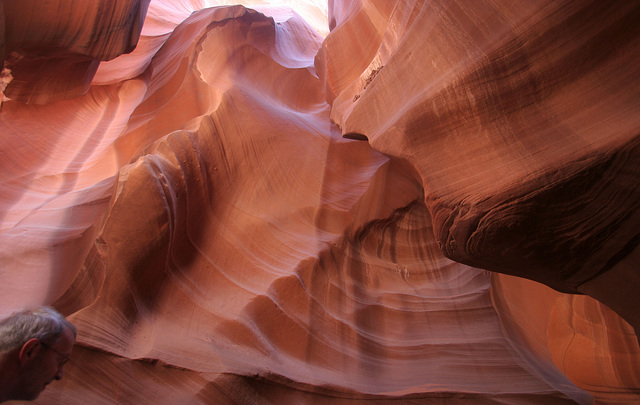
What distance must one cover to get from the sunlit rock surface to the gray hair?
0.65 m

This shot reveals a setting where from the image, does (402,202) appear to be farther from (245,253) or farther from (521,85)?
(521,85)

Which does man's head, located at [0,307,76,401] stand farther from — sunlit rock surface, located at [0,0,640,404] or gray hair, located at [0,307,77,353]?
sunlit rock surface, located at [0,0,640,404]

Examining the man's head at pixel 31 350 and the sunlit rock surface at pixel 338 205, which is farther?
the sunlit rock surface at pixel 338 205

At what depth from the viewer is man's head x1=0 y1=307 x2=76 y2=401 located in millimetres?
1365

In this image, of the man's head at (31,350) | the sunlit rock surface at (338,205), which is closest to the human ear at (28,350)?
the man's head at (31,350)

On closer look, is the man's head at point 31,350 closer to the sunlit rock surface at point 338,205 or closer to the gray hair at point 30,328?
the gray hair at point 30,328

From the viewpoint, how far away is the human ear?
54.3 inches

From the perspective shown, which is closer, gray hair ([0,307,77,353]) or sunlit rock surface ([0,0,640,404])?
gray hair ([0,307,77,353])

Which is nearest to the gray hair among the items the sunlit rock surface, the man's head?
the man's head

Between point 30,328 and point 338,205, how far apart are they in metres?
2.36

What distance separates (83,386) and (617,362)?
365 cm

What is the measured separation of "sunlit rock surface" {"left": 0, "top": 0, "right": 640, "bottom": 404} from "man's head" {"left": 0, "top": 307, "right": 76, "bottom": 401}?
0.60 m

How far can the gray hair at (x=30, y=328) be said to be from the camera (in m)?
1.38

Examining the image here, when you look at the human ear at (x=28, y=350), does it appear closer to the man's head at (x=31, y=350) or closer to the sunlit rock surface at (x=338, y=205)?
the man's head at (x=31, y=350)
